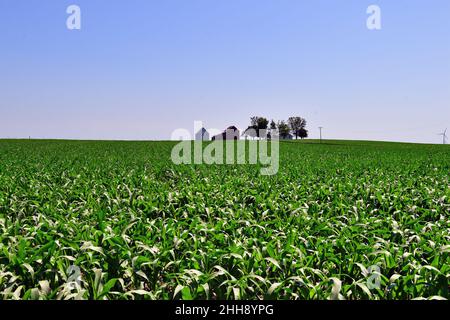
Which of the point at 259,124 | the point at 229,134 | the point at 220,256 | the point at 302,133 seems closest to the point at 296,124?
the point at 302,133

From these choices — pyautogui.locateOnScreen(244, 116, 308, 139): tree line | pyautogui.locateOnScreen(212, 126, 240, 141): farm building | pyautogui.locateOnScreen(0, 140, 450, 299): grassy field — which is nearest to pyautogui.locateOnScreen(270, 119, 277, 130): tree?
pyautogui.locateOnScreen(244, 116, 308, 139): tree line

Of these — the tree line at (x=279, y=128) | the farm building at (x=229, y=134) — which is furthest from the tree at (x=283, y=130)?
the farm building at (x=229, y=134)

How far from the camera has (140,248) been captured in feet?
16.1

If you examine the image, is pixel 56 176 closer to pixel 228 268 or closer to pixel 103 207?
pixel 103 207

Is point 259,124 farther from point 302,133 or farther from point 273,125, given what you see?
point 302,133

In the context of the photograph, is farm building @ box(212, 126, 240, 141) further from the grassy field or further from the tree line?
the grassy field

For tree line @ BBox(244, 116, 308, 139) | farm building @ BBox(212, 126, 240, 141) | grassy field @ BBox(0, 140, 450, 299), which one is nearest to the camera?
grassy field @ BBox(0, 140, 450, 299)

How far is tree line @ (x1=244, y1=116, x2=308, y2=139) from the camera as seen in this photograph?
13538cm

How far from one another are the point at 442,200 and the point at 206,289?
297 inches

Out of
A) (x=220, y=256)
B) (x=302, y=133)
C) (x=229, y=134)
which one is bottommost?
(x=220, y=256)

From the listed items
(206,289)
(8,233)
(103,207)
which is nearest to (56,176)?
(103,207)

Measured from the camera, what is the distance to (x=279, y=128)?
499 feet
